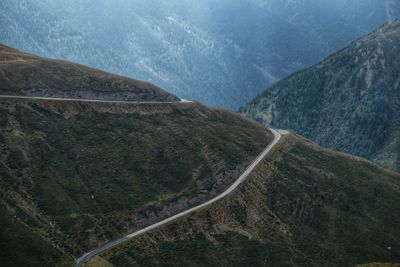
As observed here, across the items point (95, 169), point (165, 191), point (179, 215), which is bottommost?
point (179, 215)

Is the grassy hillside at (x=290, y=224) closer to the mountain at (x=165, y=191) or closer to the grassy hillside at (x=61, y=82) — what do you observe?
the mountain at (x=165, y=191)

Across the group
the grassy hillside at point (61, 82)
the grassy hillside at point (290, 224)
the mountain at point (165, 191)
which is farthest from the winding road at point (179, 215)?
the grassy hillside at point (61, 82)

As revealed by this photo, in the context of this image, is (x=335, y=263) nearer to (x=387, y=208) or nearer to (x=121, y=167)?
(x=387, y=208)

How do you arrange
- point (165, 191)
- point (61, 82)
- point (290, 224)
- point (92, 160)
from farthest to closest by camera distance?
point (61, 82) < point (290, 224) < point (165, 191) < point (92, 160)

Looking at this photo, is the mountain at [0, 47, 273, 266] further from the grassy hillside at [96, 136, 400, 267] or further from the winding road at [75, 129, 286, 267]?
the grassy hillside at [96, 136, 400, 267]

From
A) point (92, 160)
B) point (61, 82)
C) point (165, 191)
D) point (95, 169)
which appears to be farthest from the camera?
point (61, 82)

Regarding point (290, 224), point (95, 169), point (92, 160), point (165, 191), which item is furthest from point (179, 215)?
point (290, 224)

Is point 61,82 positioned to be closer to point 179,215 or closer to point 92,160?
point 92,160

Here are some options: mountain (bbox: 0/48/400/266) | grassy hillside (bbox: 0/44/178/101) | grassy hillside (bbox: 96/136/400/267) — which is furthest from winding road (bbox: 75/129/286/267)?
grassy hillside (bbox: 0/44/178/101)
